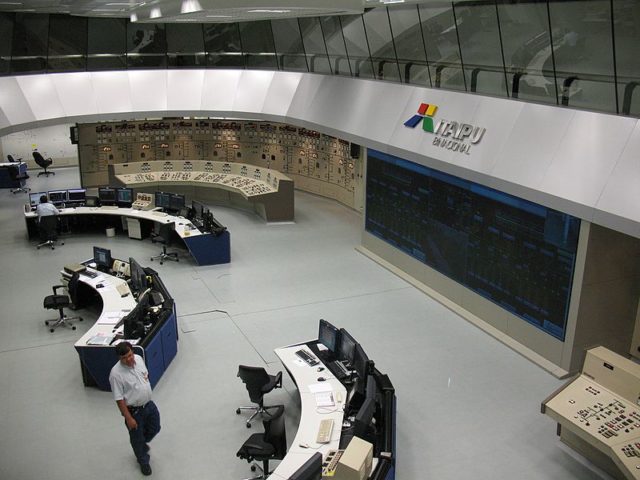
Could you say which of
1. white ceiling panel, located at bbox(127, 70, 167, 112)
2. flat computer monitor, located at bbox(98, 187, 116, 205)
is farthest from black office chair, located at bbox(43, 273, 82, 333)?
white ceiling panel, located at bbox(127, 70, 167, 112)

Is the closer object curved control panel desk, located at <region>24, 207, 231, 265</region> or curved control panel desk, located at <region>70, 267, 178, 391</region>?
curved control panel desk, located at <region>70, 267, 178, 391</region>

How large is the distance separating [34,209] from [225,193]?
5418mm

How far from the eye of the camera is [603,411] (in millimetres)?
6938

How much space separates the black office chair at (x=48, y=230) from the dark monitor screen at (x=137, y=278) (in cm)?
475

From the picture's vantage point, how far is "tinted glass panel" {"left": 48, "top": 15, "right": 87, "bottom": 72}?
58.0ft

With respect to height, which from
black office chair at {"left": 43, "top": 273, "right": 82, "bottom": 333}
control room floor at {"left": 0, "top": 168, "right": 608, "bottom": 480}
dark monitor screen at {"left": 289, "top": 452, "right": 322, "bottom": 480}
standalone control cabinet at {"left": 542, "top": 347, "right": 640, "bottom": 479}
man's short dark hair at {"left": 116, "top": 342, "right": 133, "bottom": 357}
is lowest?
control room floor at {"left": 0, "top": 168, "right": 608, "bottom": 480}

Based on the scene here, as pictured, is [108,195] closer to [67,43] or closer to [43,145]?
[67,43]

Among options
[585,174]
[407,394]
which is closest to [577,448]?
[407,394]

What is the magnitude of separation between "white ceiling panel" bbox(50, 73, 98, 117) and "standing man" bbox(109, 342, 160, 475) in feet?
41.0

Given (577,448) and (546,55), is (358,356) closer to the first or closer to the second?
(577,448)

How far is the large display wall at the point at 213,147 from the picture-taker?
61.7 feet

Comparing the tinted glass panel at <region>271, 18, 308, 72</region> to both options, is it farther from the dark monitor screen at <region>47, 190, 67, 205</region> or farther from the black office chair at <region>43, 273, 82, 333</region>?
the black office chair at <region>43, 273, 82, 333</region>

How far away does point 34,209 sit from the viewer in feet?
49.0

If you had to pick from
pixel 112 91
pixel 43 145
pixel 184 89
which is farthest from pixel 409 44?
pixel 43 145
